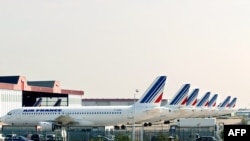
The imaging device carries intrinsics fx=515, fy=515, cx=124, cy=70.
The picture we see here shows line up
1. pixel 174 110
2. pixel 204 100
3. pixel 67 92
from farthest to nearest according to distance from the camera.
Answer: pixel 204 100 < pixel 67 92 < pixel 174 110

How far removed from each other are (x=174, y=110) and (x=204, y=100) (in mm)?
35736

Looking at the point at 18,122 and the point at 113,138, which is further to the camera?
the point at 18,122

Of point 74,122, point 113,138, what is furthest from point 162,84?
point 113,138

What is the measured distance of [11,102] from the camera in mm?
75500

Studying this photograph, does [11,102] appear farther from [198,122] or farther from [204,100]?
[204,100]

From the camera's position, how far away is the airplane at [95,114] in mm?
59875

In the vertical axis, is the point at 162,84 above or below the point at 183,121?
above

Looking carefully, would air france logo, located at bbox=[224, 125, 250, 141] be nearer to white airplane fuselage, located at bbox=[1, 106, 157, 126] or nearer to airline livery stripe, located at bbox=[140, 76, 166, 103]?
white airplane fuselage, located at bbox=[1, 106, 157, 126]

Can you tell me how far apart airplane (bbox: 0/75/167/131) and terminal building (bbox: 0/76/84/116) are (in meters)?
9.12

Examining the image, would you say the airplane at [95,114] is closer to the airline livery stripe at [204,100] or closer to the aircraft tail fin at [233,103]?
the airline livery stripe at [204,100]

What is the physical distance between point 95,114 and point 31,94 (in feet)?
110

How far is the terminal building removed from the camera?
73.6m

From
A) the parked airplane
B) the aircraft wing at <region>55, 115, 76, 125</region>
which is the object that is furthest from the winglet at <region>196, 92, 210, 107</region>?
the aircraft wing at <region>55, 115, 76, 125</region>

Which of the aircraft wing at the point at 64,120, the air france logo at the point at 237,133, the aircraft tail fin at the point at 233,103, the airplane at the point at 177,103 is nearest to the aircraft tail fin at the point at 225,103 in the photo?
the aircraft tail fin at the point at 233,103
